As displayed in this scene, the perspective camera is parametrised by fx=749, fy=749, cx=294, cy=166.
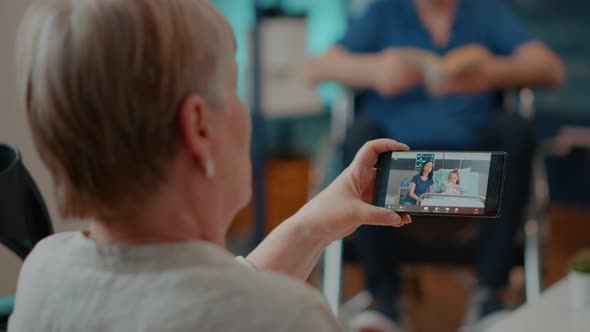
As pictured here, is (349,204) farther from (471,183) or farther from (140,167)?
(140,167)

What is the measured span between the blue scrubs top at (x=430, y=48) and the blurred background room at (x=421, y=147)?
0.03m

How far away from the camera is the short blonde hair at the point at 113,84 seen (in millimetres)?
594

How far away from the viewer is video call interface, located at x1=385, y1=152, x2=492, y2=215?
91cm

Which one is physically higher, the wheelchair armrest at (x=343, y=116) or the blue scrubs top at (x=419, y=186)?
the blue scrubs top at (x=419, y=186)

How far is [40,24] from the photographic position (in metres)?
0.62

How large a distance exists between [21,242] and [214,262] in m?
0.53

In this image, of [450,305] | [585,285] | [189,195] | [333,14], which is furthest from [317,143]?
[189,195]

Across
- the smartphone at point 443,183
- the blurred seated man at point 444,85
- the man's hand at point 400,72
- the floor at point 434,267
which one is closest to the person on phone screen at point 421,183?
the smartphone at point 443,183

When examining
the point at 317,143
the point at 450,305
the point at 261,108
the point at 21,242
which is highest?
the point at 21,242

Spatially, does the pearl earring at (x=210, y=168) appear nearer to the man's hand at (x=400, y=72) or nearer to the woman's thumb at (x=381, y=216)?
the woman's thumb at (x=381, y=216)

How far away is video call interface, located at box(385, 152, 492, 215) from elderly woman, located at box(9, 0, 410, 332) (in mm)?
297

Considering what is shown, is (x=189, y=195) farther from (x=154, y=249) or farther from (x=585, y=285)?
(x=585, y=285)

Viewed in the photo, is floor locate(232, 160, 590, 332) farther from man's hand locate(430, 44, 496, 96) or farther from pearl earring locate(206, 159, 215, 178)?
pearl earring locate(206, 159, 215, 178)

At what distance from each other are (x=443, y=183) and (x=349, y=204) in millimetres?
121
